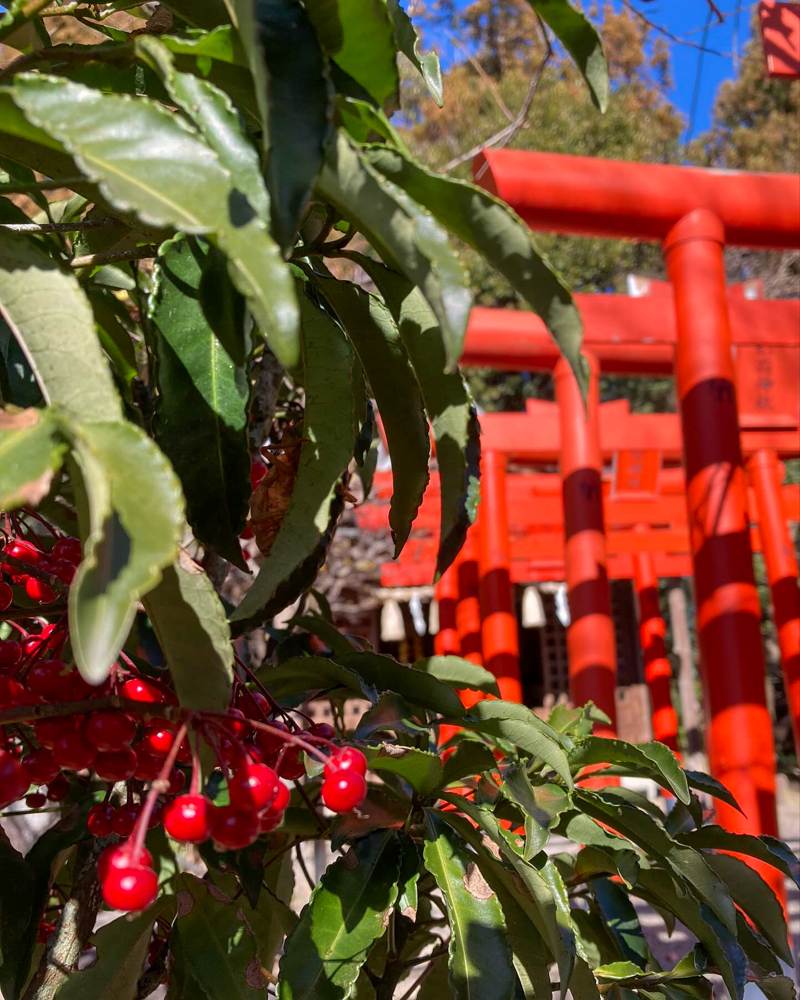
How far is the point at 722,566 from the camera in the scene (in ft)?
7.57

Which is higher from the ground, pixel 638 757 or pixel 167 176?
pixel 167 176

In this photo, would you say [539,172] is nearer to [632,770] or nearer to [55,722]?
[632,770]

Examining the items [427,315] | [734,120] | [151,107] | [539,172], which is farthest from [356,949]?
[734,120]

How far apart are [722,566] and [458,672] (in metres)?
1.57

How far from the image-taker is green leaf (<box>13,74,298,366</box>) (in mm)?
363

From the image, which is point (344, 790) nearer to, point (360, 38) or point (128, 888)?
point (128, 888)

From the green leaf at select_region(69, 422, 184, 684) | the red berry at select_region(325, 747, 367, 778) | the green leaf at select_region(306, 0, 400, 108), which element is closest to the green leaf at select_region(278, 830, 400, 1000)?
the red berry at select_region(325, 747, 367, 778)

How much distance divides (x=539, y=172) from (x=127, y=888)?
7.96 ft

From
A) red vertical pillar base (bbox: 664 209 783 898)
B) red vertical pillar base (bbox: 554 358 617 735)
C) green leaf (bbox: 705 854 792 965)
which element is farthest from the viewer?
red vertical pillar base (bbox: 554 358 617 735)

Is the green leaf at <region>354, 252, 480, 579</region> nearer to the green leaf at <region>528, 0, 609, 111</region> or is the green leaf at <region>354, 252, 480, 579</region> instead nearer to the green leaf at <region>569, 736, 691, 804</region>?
the green leaf at <region>528, 0, 609, 111</region>

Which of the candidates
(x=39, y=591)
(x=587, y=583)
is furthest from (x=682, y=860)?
(x=587, y=583)

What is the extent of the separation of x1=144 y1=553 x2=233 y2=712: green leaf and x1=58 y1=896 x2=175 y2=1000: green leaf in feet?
1.25

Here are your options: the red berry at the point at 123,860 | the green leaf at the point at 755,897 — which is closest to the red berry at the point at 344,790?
the red berry at the point at 123,860

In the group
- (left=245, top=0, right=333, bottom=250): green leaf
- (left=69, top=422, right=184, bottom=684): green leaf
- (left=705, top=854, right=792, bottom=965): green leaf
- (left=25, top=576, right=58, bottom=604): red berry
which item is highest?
(left=245, top=0, right=333, bottom=250): green leaf
